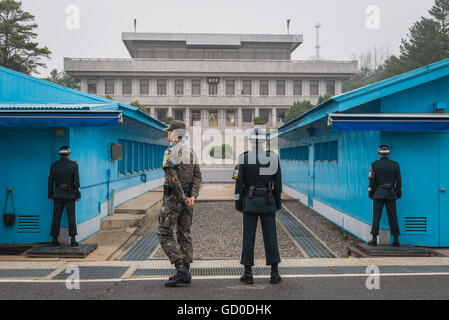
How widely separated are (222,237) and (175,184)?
4.61 meters

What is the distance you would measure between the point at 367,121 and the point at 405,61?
50.6 metres

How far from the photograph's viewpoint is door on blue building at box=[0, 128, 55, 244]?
798 centimetres

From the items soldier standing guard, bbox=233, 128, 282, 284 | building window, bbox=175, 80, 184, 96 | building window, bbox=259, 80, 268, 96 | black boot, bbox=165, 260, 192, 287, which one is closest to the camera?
black boot, bbox=165, 260, 192, 287

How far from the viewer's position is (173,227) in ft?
17.0

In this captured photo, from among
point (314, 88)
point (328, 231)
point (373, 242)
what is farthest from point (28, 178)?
point (314, 88)

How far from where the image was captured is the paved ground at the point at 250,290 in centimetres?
469

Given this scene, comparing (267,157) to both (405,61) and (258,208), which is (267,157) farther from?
(405,61)

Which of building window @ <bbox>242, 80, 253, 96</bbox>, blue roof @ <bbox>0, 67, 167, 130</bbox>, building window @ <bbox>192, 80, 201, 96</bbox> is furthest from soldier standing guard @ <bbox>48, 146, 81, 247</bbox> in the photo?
building window @ <bbox>242, 80, 253, 96</bbox>

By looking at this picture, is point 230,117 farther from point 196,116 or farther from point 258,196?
point 258,196

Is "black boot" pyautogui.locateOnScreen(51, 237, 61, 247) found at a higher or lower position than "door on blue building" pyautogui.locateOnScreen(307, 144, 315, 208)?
lower

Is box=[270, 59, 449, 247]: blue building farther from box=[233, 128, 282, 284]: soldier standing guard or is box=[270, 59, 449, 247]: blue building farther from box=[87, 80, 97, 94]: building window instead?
box=[87, 80, 97, 94]: building window

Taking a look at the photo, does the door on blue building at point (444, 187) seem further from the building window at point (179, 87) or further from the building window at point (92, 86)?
the building window at point (92, 86)

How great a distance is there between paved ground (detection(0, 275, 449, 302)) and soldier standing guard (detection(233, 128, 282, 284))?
12.4 inches
